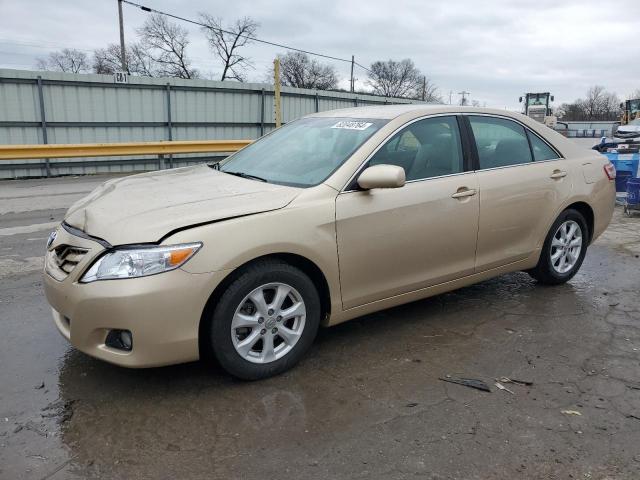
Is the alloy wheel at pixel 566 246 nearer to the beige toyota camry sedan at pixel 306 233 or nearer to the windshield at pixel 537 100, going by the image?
the beige toyota camry sedan at pixel 306 233

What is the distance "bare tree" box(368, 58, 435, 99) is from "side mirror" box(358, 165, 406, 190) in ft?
283

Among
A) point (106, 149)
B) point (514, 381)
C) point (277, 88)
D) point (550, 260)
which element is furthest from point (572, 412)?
point (277, 88)

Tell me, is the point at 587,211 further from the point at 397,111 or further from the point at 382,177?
the point at 382,177

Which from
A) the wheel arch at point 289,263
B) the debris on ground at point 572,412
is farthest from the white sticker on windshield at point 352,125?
the debris on ground at point 572,412

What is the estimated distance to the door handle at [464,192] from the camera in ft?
13.0

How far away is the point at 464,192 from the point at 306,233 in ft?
4.67

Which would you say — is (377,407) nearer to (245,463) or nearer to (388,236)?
(245,463)

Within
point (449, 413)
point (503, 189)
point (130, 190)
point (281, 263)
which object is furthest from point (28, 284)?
point (503, 189)

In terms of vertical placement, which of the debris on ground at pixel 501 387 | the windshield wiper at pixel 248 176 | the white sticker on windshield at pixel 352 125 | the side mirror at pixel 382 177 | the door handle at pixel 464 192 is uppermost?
the white sticker on windshield at pixel 352 125

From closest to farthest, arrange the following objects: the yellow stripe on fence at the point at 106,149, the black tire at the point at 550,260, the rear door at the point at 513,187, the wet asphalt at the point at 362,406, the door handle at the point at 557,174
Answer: the wet asphalt at the point at 362,406
the rear door at the point at 513,187
the door handle at the point at 557,174
the black tire at the point at 550,260
the yellow stripe on fence at the point at 106,149

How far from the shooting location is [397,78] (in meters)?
87.5

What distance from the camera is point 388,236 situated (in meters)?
3.59

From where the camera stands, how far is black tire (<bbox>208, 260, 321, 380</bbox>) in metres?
2.98

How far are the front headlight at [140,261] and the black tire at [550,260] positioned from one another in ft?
10.8
